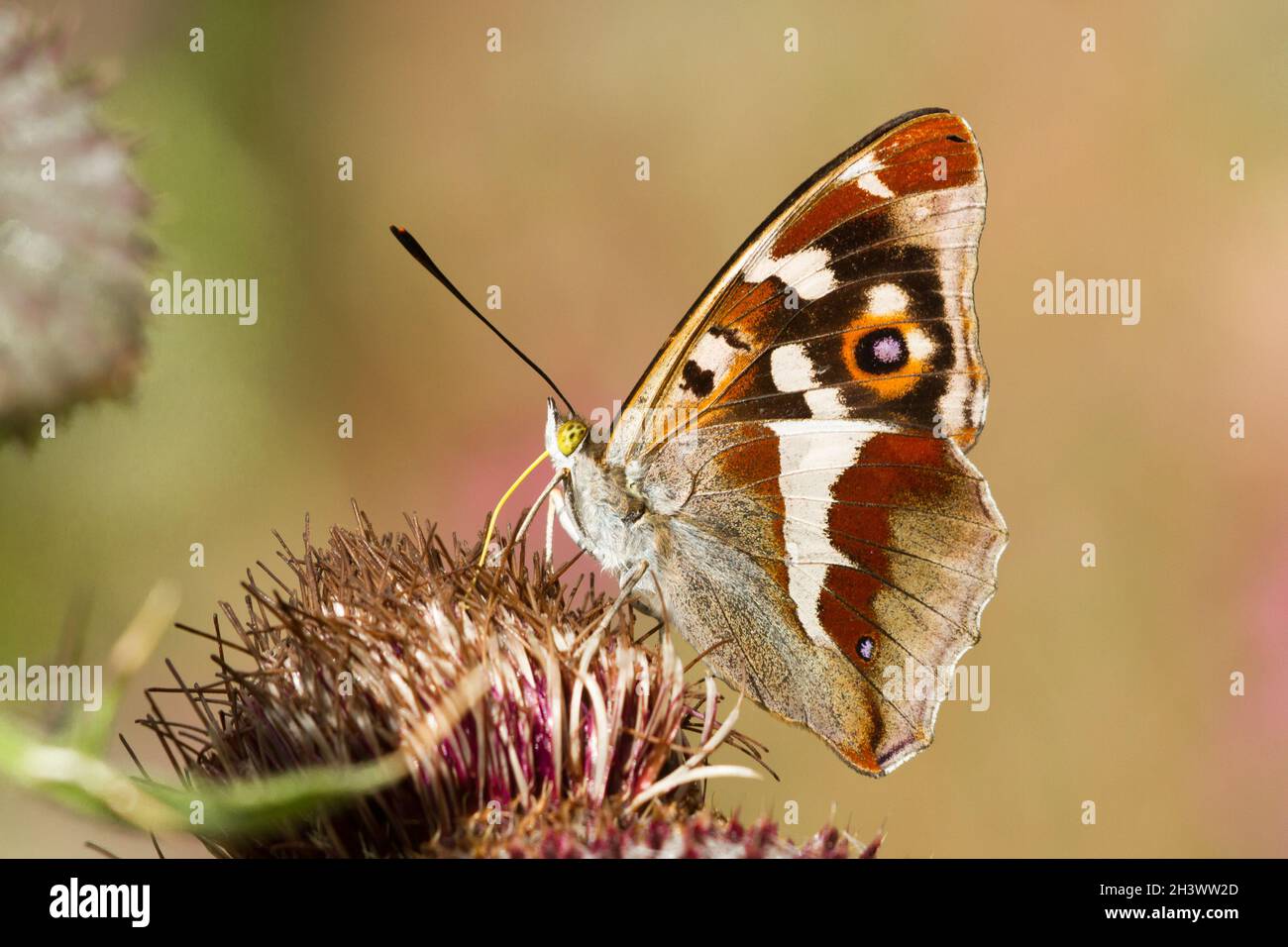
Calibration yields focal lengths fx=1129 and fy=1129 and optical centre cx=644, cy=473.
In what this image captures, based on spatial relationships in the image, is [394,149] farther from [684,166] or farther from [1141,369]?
[1141,369]

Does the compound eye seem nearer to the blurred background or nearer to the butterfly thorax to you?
the butterfly thorax

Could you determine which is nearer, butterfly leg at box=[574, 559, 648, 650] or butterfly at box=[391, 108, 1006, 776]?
butterfly leg at box=[574, 559, 648, 650]

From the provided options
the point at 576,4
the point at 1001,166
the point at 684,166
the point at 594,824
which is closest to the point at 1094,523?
the point at 1001,166

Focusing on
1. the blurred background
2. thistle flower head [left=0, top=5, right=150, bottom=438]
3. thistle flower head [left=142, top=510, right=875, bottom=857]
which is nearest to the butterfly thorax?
thistle flower head [left=142, top=510, right=875, bottom=857]

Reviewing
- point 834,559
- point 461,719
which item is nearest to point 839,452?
point 834,559

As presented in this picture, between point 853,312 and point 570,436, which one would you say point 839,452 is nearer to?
point 853,312

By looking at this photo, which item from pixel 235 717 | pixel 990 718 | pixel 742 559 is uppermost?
pixel 742 559

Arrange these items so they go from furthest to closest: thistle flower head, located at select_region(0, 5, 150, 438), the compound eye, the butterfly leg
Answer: the compound eye → the butterfly leg → thistle flower head, located at select_region(0, 5, 150, 438)
